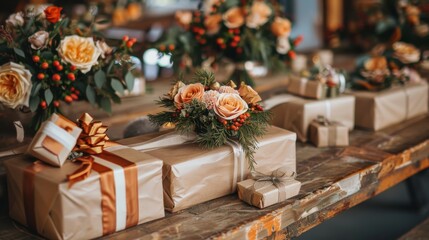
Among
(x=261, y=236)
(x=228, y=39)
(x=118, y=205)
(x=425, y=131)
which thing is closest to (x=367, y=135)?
(x=425, y=131)

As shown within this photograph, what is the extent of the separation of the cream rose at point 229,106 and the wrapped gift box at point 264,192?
0.58 ft

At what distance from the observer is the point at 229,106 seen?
1313 mm

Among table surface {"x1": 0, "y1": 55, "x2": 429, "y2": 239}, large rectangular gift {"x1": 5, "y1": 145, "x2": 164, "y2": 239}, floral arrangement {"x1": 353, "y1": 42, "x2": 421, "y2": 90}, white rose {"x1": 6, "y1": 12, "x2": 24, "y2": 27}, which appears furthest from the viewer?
floral arrangement {"x1": 353, "y1": 42, "x2": 421, "y2": 90}

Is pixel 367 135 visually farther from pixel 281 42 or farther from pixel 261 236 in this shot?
pixel 261 236

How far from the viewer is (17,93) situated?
1.52 m

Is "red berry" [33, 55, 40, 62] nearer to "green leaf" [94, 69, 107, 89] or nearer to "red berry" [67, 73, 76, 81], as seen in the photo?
"red berry" [67, 73, 76, 81]

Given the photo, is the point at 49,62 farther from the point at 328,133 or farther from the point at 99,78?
the point at 328,133

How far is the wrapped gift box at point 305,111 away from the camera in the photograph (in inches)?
72.0

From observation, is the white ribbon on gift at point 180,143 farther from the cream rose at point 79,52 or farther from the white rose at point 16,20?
the white rose at point 16,20

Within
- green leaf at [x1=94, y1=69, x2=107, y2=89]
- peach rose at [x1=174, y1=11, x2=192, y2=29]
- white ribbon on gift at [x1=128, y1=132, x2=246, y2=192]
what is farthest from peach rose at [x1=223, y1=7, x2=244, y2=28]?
white ribbon on gift at [x1=128, y1=132, x2=246, y2=192]

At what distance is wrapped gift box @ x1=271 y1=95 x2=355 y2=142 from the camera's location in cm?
183

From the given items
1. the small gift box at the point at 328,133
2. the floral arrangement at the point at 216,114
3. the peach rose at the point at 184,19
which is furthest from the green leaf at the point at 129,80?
the peach rose at the point at 184,19

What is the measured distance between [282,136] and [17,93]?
73 centimetres

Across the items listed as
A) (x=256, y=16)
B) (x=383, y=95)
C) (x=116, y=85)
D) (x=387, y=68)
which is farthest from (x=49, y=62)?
(x=387, y=68)
